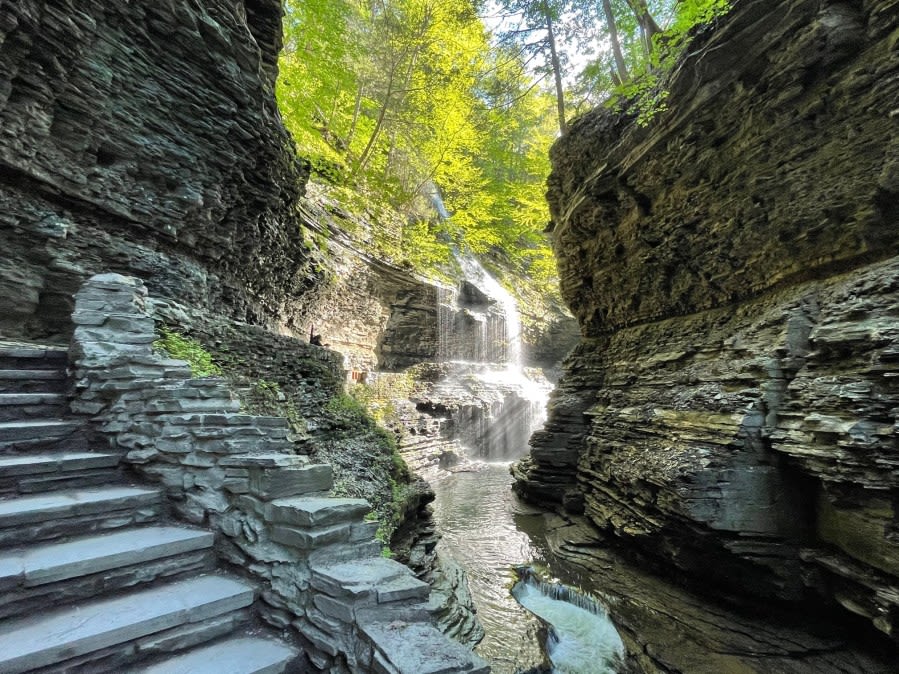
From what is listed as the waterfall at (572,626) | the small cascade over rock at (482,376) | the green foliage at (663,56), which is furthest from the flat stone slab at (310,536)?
the small cascade over rock at (482,376)

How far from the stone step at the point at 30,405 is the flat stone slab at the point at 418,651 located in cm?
371

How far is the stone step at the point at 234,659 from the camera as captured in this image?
6.85 feet

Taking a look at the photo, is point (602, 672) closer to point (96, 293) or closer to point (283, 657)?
point (283, 657)

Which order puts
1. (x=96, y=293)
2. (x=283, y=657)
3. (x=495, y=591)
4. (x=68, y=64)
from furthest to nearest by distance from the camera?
1. (x=495, y=591)
2. (x=68, y=64)
3. (x=96, y=293)
4. (x=283, y=657)

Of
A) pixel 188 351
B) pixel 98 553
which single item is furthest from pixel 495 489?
pixel 98 553

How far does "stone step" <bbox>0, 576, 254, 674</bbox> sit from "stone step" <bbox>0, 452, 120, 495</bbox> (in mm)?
1180

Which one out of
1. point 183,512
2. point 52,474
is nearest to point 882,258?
point 183,512

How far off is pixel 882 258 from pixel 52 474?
9.85 m

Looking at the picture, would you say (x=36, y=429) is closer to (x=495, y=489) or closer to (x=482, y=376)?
(x=495, y=489)

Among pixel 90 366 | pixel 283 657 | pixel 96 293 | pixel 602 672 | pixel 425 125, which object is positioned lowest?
pixel 602 672

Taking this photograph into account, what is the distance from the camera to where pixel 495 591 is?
7297 mm

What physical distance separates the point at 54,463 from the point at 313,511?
2165mm

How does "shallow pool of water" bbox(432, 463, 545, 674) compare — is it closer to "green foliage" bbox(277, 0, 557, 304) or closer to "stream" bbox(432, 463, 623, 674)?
"stream" bbox(432, 463, 623, 674)

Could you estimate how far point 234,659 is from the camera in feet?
7.20
